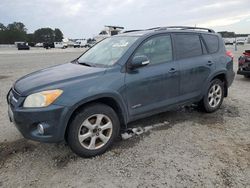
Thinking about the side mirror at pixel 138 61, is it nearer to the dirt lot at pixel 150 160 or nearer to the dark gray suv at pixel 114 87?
the dark gray suv at pixel 114 87

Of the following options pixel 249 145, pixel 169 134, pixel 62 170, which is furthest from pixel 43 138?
pixel 249 145

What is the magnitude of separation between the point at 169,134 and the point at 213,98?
157 centimetres

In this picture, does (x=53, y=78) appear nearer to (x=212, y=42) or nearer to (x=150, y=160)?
(x=150, y=160)

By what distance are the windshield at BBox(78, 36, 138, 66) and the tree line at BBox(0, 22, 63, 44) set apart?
9360 centimetres

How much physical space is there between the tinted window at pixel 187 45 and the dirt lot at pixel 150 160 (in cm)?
128

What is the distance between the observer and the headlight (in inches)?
126

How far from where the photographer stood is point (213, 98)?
5332 mm

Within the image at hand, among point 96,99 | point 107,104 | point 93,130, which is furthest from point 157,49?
point 93,130

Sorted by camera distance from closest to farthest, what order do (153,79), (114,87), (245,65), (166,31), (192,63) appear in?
(114,87) → (153,79) → (166,31) → (192,63) → (245,65)

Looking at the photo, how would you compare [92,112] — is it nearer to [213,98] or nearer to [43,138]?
[43,138]

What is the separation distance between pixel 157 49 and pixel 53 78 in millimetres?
1767

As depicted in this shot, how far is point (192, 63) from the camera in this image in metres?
4.69

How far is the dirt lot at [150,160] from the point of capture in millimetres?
3080

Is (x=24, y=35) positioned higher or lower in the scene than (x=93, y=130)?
higher
